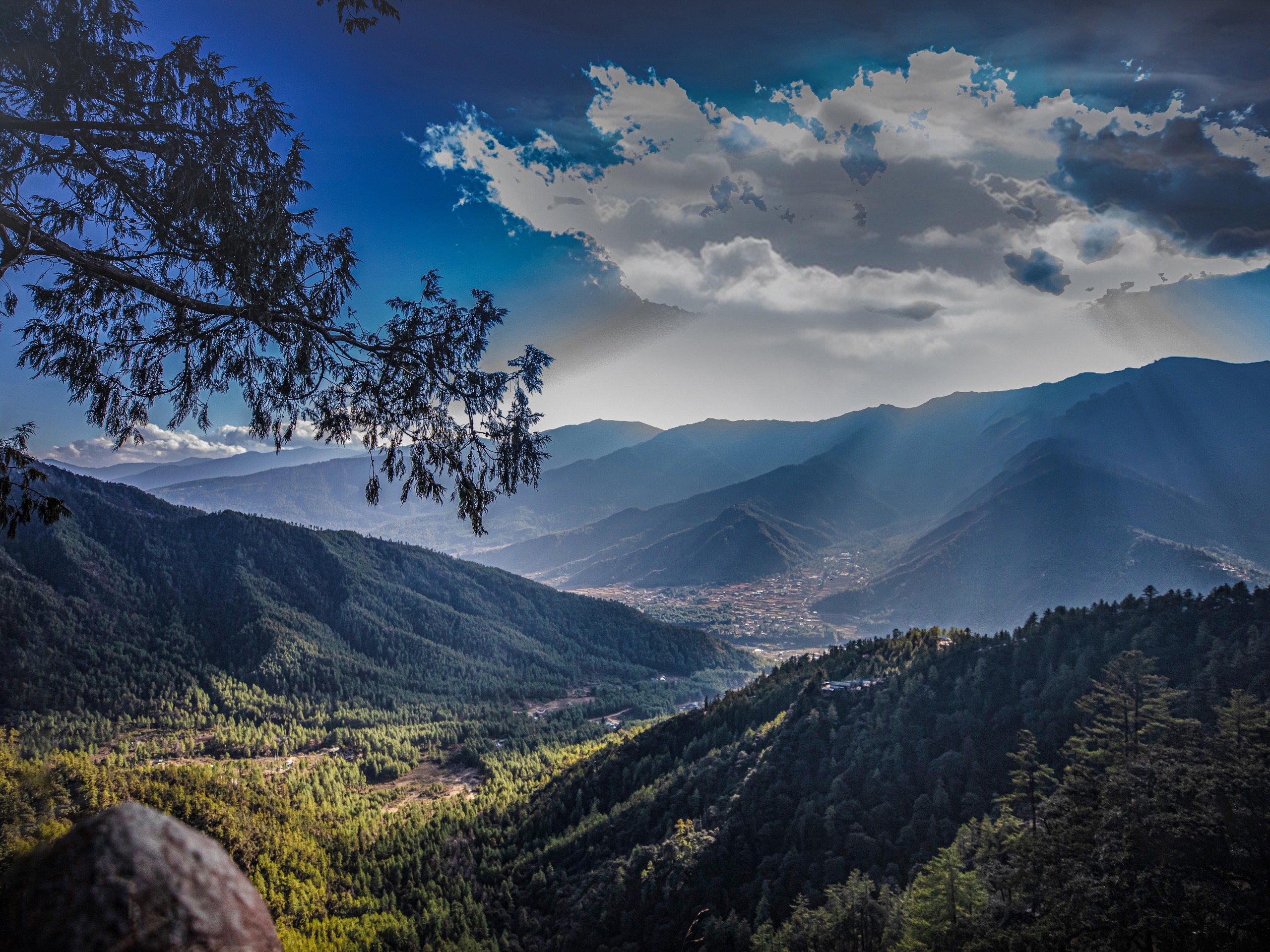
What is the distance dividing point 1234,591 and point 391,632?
137481 mm

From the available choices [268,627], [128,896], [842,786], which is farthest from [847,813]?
[268,627]

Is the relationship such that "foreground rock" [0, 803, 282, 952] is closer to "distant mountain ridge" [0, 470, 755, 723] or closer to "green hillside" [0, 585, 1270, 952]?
"green hillside" [0, 585, 1270, 952]

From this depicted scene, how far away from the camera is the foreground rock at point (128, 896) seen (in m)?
1.87

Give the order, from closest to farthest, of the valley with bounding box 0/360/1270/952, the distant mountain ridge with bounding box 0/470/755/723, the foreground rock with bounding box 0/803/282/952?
the foreground rock with bounding box 0/803/282/952 → the valley with bounding box 0/360/1270/952 → the distant mountain ridge with bounding box 0/470/755/723

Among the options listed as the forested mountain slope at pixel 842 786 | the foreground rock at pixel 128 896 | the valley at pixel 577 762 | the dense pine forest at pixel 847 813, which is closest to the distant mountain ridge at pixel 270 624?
the valley at pixel 577 762

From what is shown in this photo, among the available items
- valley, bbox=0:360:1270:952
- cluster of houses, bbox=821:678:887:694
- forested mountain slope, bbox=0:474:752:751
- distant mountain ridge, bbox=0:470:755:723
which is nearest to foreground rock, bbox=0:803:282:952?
valley, bbox=0:360:1270:952

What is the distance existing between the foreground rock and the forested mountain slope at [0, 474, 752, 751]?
100.0 meters

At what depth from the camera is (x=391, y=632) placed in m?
132

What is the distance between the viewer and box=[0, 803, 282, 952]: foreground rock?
187cm

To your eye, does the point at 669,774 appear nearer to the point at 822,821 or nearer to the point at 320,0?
the point at 822,821

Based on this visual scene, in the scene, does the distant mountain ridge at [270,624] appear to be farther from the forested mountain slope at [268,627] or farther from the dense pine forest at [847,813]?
the dense pine forest at [847,813]

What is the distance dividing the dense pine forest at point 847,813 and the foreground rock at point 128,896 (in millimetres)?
141

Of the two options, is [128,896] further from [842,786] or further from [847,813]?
[842,786]

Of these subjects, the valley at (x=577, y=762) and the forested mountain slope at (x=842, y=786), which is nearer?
the valley at (x=577, y=762)
